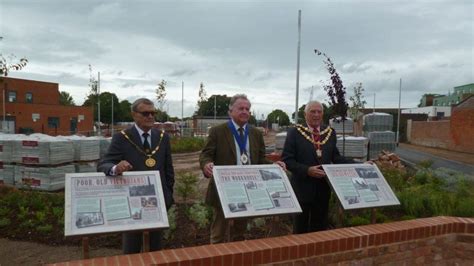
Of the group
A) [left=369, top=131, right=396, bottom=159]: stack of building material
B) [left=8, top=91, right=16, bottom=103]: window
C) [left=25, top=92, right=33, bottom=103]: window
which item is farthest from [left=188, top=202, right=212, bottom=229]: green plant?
[left=25, top=92, right=33, bottom=103]: window

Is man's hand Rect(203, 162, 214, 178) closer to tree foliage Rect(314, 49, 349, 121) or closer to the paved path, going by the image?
tree foliage Rect(314, 49, 349, 121)

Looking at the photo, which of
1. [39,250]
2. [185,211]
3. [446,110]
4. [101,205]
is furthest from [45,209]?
[446,110]

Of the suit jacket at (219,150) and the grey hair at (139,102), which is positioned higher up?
the grey hair at (139,102)

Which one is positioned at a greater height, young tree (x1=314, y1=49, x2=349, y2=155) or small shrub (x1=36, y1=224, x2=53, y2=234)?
young tree (x1=314, y1=49, x2=349, y2=155)

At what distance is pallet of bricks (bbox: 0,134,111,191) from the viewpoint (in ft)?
28.1

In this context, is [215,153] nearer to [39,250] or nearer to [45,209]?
[39,250]

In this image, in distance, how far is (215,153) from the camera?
3627 millimetres

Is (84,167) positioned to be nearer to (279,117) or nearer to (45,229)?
(45,229)

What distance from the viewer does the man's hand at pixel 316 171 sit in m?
3.54

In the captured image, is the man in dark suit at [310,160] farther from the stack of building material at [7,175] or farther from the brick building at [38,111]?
the brick building at [38,111]

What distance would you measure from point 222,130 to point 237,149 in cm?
23

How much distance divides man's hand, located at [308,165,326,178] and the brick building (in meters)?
38.7

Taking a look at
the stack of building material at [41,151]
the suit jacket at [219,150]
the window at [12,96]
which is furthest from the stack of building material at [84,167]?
the window at [12,96]

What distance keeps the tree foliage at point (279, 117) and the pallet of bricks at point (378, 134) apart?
7930cm
